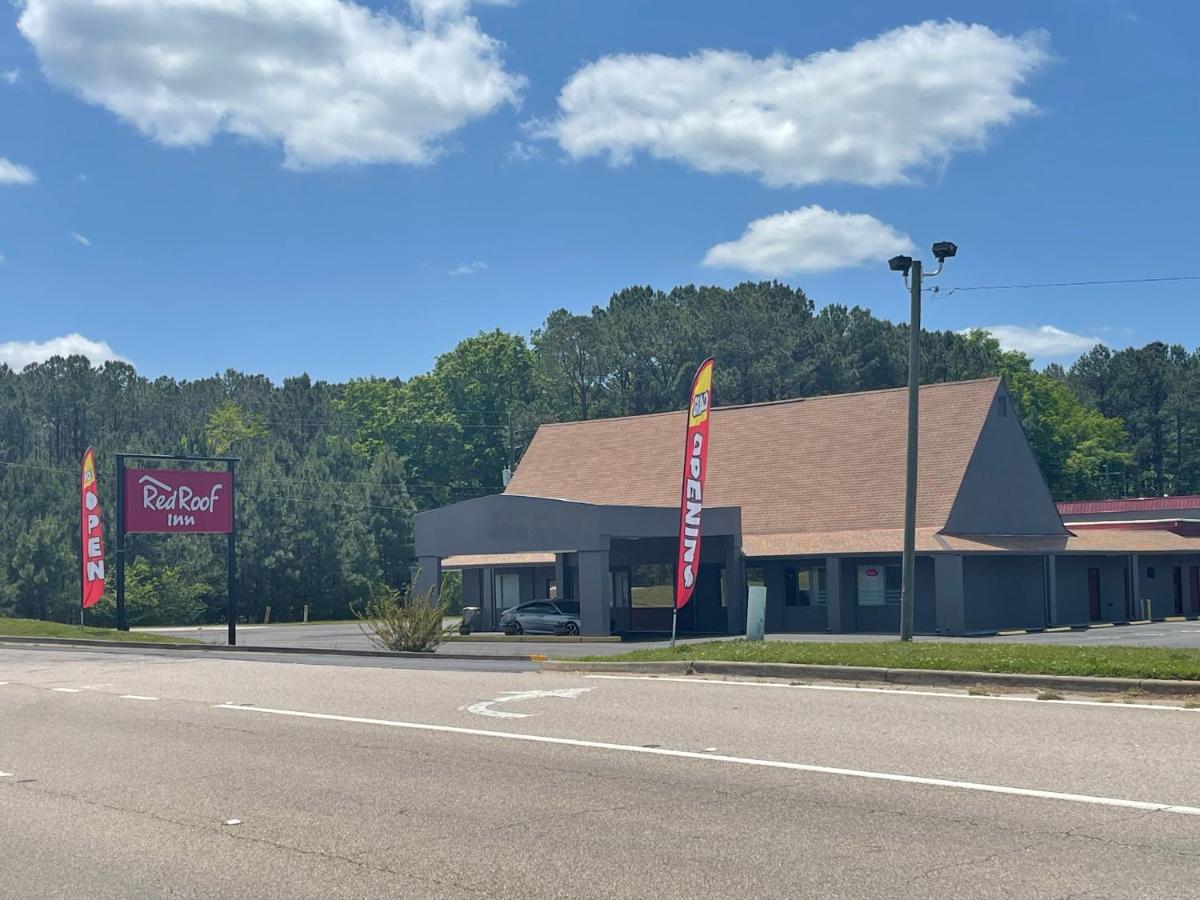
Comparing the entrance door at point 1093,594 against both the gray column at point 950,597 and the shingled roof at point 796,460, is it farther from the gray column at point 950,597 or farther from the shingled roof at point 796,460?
the gray column at point 950,597

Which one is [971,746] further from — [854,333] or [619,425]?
[854,333]

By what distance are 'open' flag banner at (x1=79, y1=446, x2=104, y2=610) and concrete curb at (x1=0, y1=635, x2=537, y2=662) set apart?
3.67 meters

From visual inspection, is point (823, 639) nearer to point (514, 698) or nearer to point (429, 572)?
point (429, 572)

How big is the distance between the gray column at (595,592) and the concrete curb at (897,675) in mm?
15467

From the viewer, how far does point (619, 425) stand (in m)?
52.7

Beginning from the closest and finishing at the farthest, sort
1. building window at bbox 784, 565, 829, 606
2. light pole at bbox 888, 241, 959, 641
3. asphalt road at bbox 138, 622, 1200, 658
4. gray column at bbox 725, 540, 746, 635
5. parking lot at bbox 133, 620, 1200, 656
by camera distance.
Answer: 1. light pole at bbox 888, 241, 959, 641
2. asphalt road at bbox 138, 622, 1200, 658
3. parking lot at bbox 133, 620, 1200, 656
4. gray column at bbox 725, 540, 746, 635
5. building window at bbox 784, 565, 829, 606

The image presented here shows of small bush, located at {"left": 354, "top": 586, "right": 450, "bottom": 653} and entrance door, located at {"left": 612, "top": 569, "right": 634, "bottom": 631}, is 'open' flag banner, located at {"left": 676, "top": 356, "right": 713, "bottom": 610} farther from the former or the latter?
entrance door, located at {"left": 612, "top": 569, "right": 634, "bottom": 631}

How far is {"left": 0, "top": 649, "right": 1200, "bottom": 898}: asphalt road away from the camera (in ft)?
24.4

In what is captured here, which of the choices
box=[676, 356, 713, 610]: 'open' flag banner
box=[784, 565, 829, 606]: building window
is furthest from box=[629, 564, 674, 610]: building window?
box=[676, 356, 713, 610]: 'open' flag banner

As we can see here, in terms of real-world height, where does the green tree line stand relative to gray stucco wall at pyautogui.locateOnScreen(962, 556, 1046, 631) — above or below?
above

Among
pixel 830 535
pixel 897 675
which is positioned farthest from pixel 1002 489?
pixel 897 675

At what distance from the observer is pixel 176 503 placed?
39969 millimetres

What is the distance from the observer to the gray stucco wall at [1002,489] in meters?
40.6

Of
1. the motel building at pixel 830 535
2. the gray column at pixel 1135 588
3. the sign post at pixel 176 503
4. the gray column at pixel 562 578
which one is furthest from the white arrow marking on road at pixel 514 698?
the gray column at pixel 1135 588
